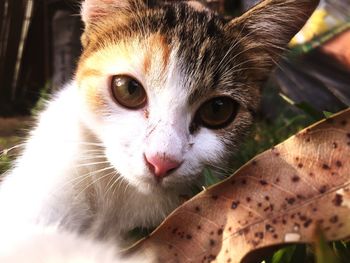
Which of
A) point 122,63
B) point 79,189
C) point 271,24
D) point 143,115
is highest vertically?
point 271,24

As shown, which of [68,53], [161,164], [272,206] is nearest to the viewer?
[272,206]

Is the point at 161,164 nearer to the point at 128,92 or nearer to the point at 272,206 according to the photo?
the point at 128,92

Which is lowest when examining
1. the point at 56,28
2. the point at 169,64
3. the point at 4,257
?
the point at 4,257

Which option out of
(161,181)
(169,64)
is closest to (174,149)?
(161,181)

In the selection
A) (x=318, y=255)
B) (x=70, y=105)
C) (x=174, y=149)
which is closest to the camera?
(x=318, y=255)

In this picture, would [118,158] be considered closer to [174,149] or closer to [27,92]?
[174,149]

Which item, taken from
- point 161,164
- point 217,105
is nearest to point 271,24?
point 217,105

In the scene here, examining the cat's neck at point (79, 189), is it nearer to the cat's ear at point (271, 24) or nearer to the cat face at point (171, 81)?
the cat face at point (171, 81)

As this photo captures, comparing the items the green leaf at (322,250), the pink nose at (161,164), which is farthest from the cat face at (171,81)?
the green leaf at (322,250)
